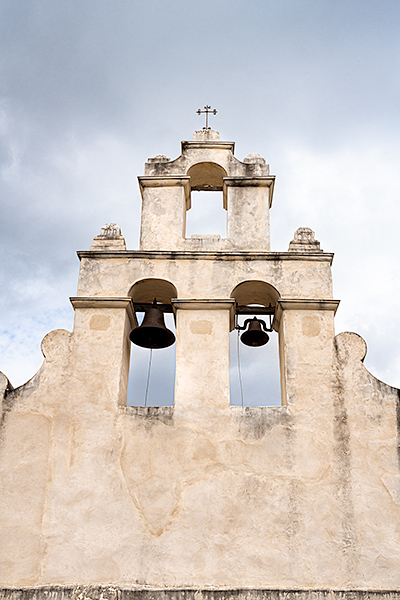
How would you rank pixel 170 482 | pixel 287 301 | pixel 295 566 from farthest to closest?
pixel 287 301 → pixel 170 482 → pixel 295 566

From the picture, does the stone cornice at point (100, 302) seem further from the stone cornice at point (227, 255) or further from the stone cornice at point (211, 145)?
the stone cornice at point (211, 145)

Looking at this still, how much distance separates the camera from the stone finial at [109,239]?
26.1 ft

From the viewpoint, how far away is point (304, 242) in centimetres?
792

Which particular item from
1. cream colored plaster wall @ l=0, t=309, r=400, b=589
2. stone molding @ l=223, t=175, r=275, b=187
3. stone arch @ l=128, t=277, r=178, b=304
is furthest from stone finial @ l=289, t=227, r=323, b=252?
stone arch @ l=128, t=277, r=178, b=304

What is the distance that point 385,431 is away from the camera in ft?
22.0

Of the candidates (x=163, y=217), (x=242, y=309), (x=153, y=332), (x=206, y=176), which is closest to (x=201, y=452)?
(x=153, y=332)

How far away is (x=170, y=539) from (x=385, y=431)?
8.21 feet

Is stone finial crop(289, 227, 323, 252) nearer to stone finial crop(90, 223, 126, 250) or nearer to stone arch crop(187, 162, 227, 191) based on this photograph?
stone arch crop(187, 162, 227, 191)

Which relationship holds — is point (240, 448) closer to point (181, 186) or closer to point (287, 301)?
point (287, 301)

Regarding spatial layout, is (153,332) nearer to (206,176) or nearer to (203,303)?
(203,303)

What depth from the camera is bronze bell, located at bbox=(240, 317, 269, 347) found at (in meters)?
7.99

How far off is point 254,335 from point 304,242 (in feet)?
4.37

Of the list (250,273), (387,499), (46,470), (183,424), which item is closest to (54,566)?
(46,470)

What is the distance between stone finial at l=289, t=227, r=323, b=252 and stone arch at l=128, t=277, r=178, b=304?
1596 mm
